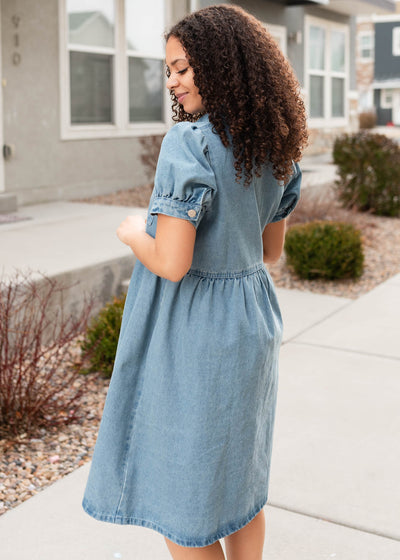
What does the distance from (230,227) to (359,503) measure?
1.50m

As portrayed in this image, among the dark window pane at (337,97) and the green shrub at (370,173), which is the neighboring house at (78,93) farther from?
the dark window pane at (337,97)

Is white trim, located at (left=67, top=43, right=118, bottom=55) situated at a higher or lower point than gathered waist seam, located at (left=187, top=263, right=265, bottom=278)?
higher

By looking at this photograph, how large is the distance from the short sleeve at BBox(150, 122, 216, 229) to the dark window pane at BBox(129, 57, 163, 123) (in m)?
8.60

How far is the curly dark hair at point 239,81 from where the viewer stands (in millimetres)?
1712

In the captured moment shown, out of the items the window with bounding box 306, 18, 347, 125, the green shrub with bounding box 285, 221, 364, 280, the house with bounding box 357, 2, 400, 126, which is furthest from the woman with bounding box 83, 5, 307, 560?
the house with bounding box 357, 2, 400, 126

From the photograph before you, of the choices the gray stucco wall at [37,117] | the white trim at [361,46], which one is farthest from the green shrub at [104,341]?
the white trim at [361,46]

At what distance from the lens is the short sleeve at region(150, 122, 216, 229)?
64.5 inches

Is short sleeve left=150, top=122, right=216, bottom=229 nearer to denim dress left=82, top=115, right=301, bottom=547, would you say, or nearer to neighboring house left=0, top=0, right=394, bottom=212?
denim dress left=82, top=115, right=301, bottom=547

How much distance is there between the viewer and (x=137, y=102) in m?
10.1

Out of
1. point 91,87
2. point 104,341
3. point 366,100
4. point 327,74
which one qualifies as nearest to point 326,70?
point 327,74

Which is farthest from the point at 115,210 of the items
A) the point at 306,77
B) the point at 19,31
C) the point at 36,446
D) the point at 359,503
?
the point at 306,77

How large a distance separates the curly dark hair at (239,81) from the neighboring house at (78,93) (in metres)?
6.26

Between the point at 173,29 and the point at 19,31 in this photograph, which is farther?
the point at 19,31

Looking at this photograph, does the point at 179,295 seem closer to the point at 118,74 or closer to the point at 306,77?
the point at 118,74
